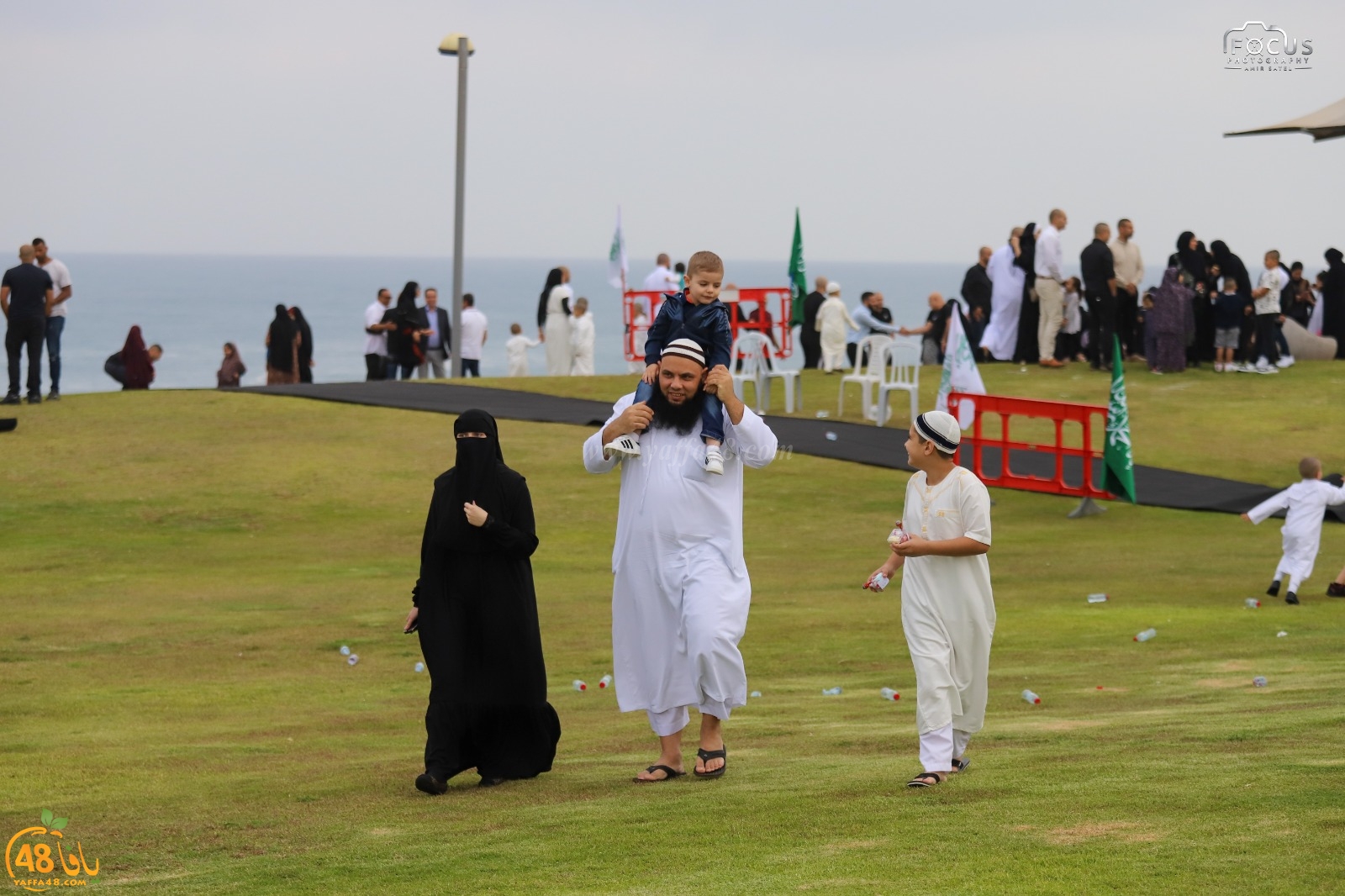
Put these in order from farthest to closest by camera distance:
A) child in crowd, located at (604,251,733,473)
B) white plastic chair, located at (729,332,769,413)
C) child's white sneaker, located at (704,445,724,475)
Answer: white plastic chair, located at (729,332,769,413) → child in crowd, located at (604,251,733,473) → child's white sneaker, located at (704,445,724,475)

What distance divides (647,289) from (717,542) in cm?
2150

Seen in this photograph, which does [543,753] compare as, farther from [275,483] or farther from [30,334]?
[30,334]

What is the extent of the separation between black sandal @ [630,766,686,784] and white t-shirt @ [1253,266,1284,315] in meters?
21.2

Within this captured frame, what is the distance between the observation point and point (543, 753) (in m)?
7.46

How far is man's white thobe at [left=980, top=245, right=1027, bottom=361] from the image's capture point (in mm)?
27109

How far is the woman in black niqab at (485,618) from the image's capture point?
7.37 m

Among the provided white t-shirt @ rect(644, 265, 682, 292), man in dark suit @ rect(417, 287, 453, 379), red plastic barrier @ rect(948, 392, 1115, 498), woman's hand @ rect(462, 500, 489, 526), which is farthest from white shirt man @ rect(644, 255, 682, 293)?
woman's hand @ rect(462, 500, 489, 526)

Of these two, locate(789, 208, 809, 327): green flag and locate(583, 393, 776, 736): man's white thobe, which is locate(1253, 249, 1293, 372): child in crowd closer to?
locate(789, 208, 809, 327): green flag

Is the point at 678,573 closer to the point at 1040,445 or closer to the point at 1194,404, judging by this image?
the point at 1040,445

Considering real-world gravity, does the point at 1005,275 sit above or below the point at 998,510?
above

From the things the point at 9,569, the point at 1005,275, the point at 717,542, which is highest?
the point at 1005,275

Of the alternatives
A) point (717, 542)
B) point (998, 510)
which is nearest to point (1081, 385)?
point (998, 510)

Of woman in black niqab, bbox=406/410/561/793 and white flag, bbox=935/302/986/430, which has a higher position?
white flag, bbox=935/302/986/430

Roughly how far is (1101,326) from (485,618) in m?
20.3
